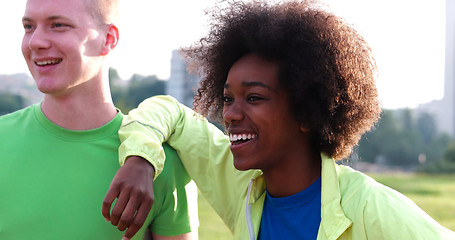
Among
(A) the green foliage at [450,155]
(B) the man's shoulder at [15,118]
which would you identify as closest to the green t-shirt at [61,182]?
Answer: (B) the man's shoulder at [15,118]

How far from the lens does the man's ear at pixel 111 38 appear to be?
3021 millimetres

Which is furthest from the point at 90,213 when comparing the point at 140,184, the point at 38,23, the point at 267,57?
Answer: the point at 267,57

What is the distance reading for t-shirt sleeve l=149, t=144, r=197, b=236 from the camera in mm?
2947

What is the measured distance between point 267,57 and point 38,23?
1.13m

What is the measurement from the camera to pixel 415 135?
74938 mm

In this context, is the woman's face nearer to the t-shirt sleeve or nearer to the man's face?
the t-shirt sleeve

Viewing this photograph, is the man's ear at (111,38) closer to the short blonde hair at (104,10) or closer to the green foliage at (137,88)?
the short blonde hair at (104,10)

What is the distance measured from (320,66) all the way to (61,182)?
1.37 meters

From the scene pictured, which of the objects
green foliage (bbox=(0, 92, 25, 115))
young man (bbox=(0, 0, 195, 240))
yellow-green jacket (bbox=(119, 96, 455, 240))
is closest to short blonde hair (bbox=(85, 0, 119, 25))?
young man (bbox=(0, 0, 195, 240))

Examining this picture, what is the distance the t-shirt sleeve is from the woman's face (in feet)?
1.45

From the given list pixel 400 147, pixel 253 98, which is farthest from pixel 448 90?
pixel 253 98

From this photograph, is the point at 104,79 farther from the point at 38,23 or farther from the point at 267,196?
the point at 267,196

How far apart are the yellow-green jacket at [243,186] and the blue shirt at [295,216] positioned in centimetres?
6

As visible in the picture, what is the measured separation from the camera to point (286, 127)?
2.72 metres
